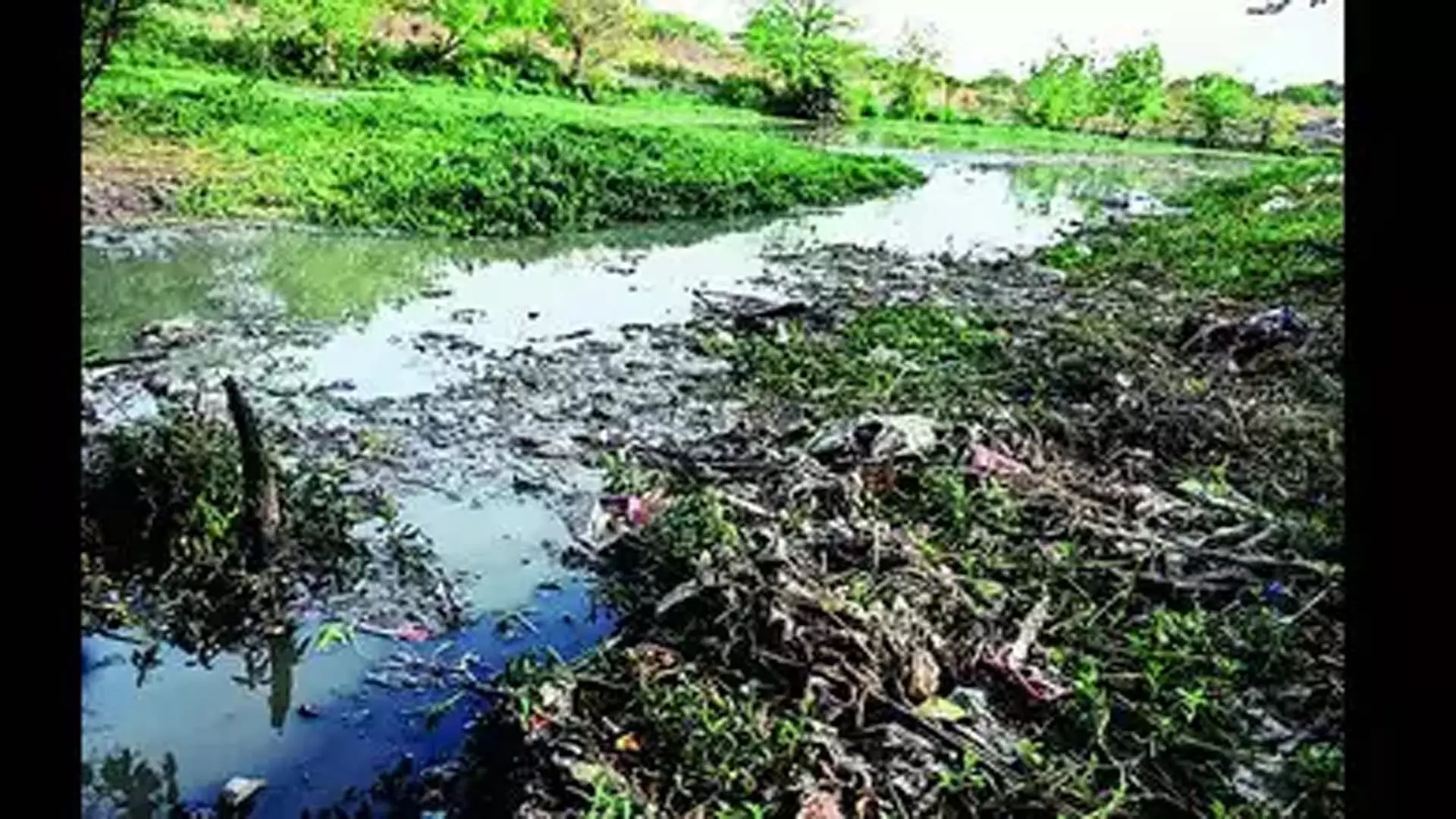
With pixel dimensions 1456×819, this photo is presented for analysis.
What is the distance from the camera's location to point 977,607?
438 centimetres

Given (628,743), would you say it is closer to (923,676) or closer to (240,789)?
(923,676)

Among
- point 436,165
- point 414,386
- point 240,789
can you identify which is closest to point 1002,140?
point 436,165

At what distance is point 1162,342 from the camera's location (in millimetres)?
8766

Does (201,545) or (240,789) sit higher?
(201,545)

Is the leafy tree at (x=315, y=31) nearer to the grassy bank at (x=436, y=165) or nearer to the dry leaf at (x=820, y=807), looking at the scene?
the grassy bank at (x=436, y=165)

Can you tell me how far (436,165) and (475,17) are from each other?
50.3ft

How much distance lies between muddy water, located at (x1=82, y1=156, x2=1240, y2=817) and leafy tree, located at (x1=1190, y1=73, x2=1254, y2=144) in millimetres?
29649

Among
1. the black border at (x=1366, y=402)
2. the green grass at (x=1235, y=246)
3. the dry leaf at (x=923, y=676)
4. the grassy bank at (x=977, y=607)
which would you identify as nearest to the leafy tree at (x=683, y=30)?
the green grass at (x=1235, y=246)

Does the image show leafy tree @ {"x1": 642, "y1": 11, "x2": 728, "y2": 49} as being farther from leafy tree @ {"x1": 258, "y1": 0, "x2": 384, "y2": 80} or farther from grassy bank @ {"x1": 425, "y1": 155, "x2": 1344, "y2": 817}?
grassy bank @ {"x1": 425, "y1": 155, "x2": 1344, "y2": 817}

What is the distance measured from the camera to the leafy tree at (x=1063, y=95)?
4575 cm

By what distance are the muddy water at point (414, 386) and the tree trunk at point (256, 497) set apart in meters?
0.40

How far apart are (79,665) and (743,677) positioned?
11.1ft

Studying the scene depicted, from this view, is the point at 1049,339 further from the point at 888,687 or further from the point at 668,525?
the point at 888,687

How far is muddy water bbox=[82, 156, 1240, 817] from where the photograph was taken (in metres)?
3.96
